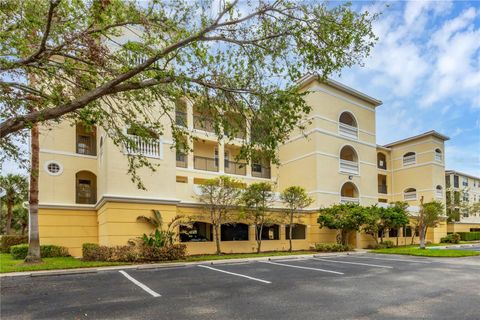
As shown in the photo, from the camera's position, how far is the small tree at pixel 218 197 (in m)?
19.0

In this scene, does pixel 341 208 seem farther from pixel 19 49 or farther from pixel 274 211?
pixel 19 49

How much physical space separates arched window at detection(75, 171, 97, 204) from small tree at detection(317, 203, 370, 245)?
1567cm

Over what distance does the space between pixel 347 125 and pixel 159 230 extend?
1792 cm

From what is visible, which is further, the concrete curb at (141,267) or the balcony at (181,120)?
the concrete curb at (141,267)

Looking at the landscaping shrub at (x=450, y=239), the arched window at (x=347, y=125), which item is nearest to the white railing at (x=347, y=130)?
the arched window at (x=347, y=125)

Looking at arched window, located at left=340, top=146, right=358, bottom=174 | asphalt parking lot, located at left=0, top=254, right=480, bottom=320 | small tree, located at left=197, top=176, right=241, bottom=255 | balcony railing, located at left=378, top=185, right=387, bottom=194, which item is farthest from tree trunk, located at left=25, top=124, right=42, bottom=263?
balcony railing, located at left=378, top=185, right=387, bottom=194

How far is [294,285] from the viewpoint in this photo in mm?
9312

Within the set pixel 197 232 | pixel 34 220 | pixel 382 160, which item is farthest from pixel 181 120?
pixel 382 160

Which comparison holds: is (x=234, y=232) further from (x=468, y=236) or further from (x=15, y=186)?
(x=468, y=236)

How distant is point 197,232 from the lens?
20.7 m

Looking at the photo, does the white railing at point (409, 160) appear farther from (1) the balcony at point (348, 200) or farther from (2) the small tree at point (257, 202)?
(2) the small tree at point (257, 202)

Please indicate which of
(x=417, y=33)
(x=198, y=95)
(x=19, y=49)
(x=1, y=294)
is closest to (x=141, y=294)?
(x=1, y=294)

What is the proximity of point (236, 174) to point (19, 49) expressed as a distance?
19611mm

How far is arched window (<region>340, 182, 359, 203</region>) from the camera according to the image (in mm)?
26281
